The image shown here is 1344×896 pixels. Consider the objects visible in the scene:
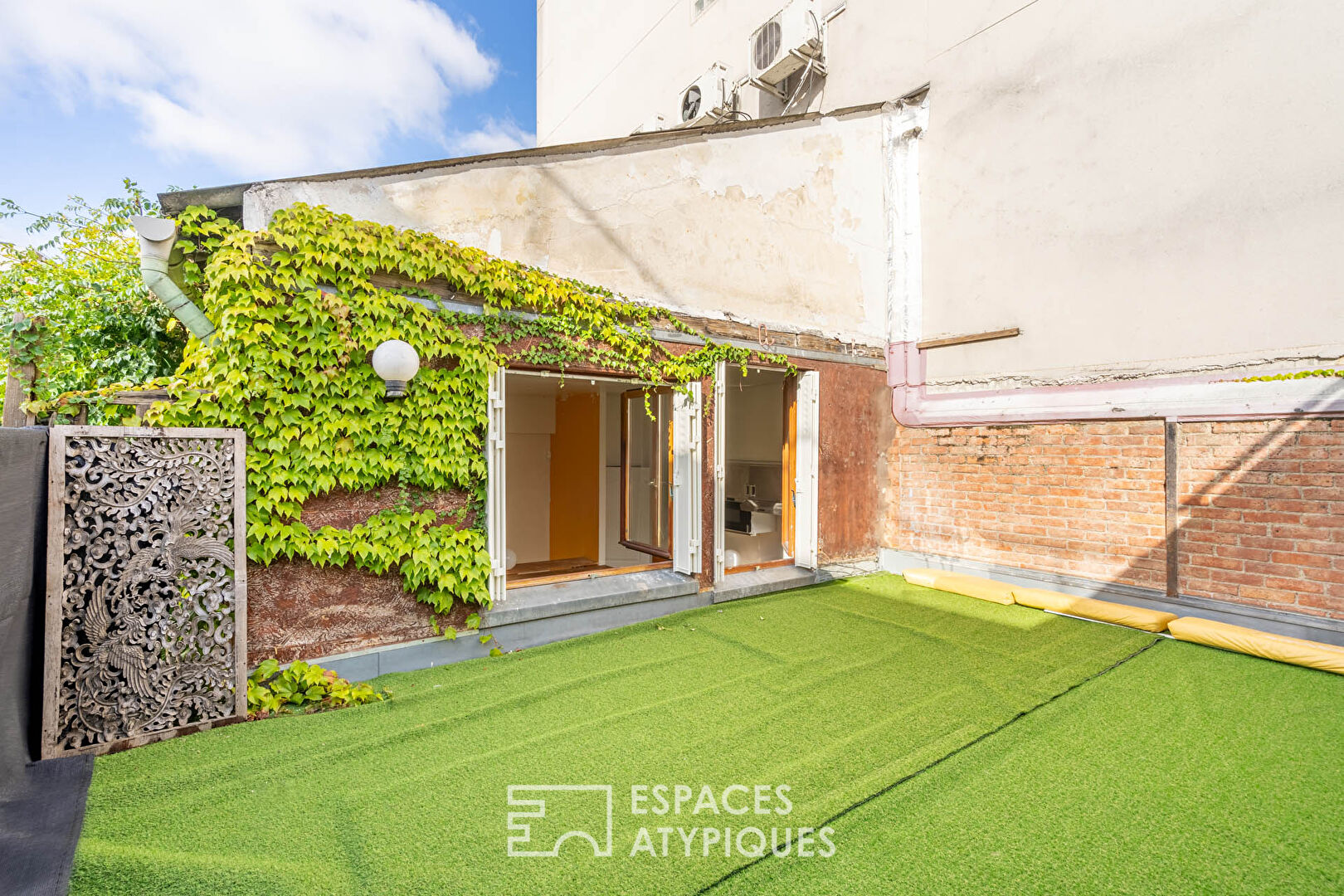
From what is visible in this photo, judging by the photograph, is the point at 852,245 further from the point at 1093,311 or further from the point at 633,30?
the point at 633,30

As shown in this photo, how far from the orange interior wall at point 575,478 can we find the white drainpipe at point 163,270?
4917 mm

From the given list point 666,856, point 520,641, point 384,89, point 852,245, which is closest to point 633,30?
point 384,89

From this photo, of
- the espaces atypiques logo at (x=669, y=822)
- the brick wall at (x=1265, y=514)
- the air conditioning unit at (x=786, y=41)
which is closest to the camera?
the espaces atypiques logo at (x=669, y=822)

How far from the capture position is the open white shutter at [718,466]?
4812mm

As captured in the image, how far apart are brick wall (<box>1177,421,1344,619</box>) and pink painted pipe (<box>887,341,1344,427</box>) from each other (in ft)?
0.36

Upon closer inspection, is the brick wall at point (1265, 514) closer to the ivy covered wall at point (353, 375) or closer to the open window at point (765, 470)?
the open window at point (765, 470)

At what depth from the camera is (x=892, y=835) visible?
200 cm

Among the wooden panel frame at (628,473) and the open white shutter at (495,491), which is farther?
the wooden panel frame at (628,473)

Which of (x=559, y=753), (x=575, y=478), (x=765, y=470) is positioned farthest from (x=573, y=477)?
(x=559, y=753)

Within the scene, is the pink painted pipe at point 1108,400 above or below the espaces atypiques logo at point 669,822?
above

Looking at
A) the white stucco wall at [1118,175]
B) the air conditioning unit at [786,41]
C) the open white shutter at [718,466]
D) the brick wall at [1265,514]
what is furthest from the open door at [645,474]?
the air conditioning unit at [786,41]

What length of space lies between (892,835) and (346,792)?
81.4 inches

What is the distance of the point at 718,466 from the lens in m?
4.84

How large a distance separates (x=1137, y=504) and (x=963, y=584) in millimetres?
1454
